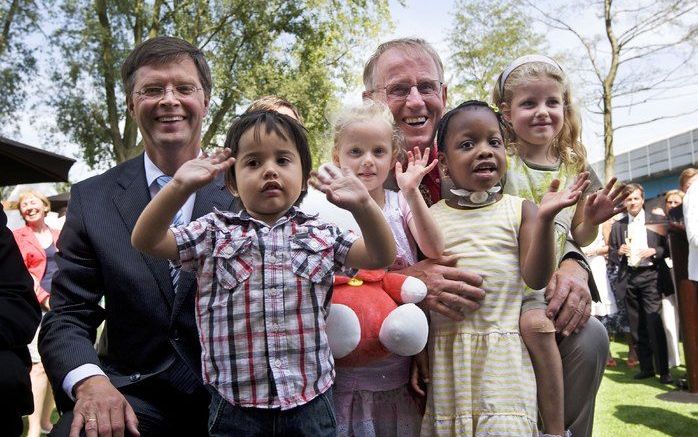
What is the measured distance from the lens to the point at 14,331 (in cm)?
252

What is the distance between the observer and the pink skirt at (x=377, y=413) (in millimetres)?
2328

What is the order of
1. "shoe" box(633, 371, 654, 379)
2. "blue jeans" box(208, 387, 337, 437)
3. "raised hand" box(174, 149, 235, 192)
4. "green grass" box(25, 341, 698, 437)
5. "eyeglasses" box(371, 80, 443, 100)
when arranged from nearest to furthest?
"raised hand" box(174, 149, 235, 192), "blue jeans" box(208, 387, 337, 437), "eyeglasses" box(371, 80, 443, 100), "green grass" box(25, 341, 698, 437), "shoe" box(633, 371, 654, 379)

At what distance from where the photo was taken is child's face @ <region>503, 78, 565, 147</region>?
2.69m

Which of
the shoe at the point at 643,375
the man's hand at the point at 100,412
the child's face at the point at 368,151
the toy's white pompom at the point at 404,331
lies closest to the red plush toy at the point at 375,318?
the toy's white pompom at the point at 404,331

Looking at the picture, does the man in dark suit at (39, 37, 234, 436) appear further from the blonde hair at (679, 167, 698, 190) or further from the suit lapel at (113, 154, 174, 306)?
the blonde hair at (679, 167, 698, 190)

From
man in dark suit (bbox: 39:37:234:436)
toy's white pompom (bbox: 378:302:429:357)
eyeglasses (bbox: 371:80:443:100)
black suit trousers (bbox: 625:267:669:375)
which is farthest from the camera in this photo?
black suit trousers (bbox: 625:267:669:375)

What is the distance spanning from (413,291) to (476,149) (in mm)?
588

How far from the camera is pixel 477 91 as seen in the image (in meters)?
21.4

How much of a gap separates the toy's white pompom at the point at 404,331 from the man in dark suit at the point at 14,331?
1.44 metres

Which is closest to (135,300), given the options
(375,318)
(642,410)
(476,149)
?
(375,318)

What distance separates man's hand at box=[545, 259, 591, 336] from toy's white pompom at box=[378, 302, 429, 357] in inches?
21.7

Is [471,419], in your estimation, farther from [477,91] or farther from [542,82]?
[477,91]

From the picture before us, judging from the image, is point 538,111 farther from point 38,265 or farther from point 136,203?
point 38,265

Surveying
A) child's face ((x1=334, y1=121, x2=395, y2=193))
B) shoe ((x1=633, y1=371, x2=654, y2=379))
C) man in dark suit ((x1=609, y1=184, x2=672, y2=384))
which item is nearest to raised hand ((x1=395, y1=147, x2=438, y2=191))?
child's face ((x1=334, y1=121, x2=395, y2=193))
